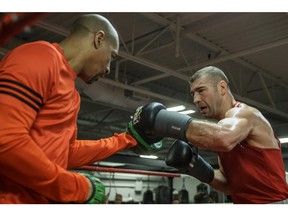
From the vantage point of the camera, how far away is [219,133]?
183cm

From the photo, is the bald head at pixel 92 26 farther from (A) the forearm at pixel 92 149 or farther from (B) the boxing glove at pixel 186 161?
(B) the boxing glove at pixel 186 161

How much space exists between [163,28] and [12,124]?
457cm

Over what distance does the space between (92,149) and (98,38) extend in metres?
0.66

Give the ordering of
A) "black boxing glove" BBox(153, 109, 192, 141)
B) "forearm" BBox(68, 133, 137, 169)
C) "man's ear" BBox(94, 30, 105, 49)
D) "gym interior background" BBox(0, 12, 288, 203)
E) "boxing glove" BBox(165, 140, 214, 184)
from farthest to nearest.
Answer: "gym interior background" BBox(0, 12, 288, 203)
"boxing glove" BBox(165, 140, 214, 184)
"black boxing glove" BBox(153, 109, 192, 141)
"forearm" BBox(68, 133, 137, 169)
"man's ear" BBox(94, 30, 105, 49)

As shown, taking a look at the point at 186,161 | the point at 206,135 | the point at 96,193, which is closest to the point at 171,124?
the point at 206,135

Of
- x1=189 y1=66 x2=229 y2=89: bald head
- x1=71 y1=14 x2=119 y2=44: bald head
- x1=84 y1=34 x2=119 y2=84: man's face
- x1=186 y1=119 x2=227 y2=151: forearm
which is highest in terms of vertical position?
x1=189 y1=66 x2=229 y2=89: bald head

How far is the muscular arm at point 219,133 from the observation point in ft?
5.94

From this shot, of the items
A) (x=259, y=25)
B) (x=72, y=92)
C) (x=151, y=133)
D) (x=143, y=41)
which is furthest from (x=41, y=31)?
(x=72, y=92)

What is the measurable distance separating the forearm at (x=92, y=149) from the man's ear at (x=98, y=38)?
0.57 meters

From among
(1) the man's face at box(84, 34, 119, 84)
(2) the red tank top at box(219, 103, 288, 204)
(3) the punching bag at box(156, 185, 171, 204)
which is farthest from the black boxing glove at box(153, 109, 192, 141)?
(3) the punching bag at box(156, 185, 171, 204)

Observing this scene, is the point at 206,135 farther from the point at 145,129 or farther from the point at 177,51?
the point at 177,51

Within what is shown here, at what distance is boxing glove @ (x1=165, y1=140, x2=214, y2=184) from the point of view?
2.25 m

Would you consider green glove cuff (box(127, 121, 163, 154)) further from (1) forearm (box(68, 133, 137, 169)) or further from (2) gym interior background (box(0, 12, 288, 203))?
(2) gym interior background (box(0, 12, 288, 203))

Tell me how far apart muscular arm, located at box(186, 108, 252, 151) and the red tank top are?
17 cm
